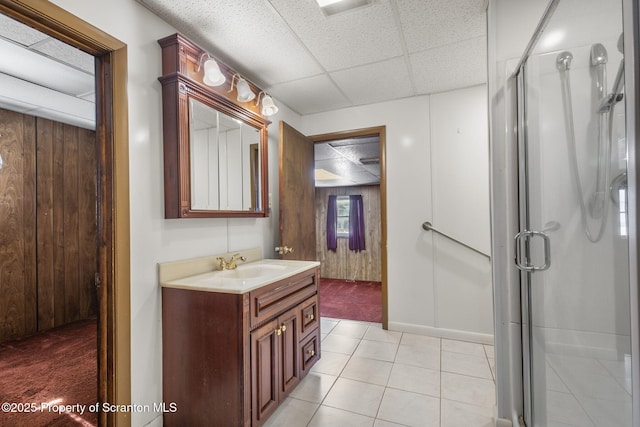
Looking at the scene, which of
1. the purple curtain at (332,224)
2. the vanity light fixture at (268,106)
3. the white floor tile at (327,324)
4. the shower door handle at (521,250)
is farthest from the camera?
the purple curtain at (332,224)

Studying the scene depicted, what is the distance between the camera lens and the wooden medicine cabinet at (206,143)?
5.20 ft

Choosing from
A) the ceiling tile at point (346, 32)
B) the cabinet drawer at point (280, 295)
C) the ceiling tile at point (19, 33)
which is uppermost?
the ceiling tile at point (346, 32)

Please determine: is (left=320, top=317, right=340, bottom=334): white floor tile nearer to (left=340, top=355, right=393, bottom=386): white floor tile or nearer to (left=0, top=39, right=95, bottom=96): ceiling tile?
(left=340, top=355, right=393, bottom=386): white floor tile

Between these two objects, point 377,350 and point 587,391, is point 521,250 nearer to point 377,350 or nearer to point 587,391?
point 587,391

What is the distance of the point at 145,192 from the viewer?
150 centimetres

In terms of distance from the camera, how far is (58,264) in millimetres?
3023

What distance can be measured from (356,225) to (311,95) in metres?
4.21

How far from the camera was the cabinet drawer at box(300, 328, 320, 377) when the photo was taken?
1.94 meters

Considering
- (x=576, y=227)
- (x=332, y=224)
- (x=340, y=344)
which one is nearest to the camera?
(x=576, y=227)

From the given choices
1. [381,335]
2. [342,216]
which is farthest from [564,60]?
[342,216]

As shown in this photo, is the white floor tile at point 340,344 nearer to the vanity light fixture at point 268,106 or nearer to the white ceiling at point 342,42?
the vanity light fixture at point 268,106

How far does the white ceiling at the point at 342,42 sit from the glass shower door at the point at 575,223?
28.4 inches

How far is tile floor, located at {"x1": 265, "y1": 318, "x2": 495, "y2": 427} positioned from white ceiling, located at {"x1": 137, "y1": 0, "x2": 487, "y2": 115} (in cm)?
235

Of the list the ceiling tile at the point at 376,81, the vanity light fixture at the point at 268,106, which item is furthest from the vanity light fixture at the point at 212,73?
the ceiling tile at the point at 376,81
